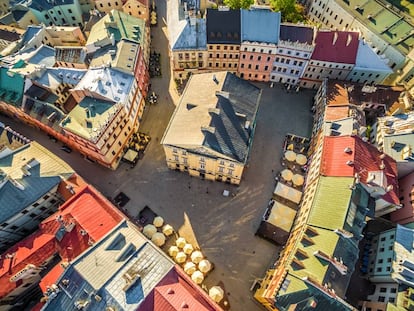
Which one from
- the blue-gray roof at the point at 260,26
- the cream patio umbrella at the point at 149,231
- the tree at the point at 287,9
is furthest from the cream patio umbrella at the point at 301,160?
the tree at the point at 287,9

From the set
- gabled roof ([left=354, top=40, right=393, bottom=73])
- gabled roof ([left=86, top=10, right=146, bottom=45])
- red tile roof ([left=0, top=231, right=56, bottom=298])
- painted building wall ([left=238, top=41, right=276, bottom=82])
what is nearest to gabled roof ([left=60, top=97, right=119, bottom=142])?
gabled roof ([left=86, top=10, right=146, bottom=45])

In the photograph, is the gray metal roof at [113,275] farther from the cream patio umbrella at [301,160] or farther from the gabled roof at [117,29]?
the gabled roof at [117,29]

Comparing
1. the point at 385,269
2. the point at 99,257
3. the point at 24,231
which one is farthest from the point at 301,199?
the point at 24,231

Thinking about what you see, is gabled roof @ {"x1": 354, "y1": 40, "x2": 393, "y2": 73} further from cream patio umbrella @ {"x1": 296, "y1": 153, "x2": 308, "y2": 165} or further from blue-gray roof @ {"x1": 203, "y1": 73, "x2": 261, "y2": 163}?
blue-gray roof @ {"x1": 203, "y1": 73, "x2": 261, "y2": 163}

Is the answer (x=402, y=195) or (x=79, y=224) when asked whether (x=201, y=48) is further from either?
(x=402, y=195)

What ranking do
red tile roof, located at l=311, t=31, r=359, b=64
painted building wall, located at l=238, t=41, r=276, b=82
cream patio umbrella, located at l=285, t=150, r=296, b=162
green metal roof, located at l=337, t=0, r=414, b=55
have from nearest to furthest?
1. cream patio umbrella, located at l=285, t=150, r=296, b=162
2. red tile roof, located at l=311, t=31, r=359, b=64
3. painted building wall, located at l=238, t=41, r=276, b=82
4. green metal roof, located at l=337, t=0, r=414, b=55

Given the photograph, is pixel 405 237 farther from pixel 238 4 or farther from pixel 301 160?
pixel 238 4

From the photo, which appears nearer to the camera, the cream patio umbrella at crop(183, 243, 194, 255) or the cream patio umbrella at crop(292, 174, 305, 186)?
the cream patio umbrella at crop(183, 243, 194, 255)
